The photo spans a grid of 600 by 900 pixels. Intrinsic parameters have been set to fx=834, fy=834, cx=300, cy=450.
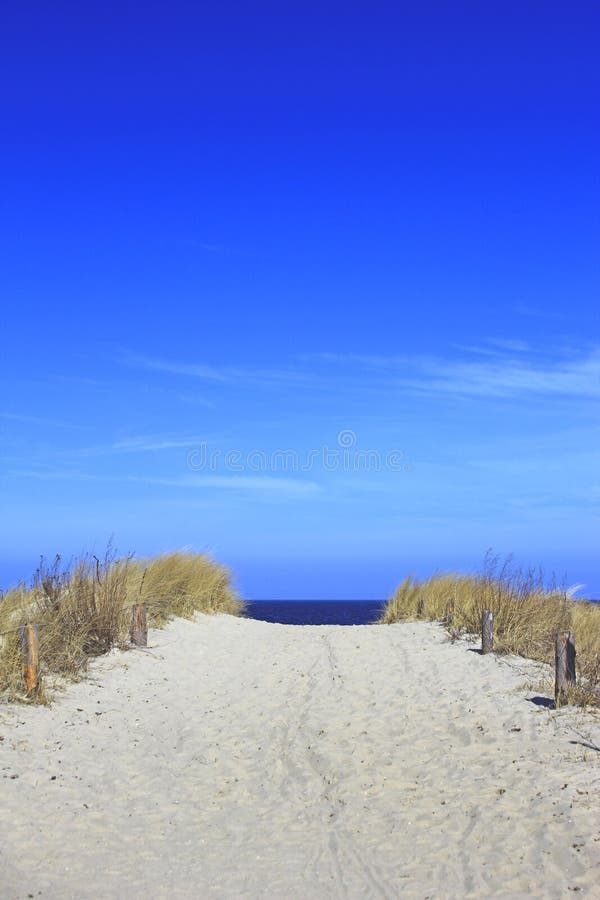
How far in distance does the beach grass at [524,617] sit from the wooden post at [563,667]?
111mm

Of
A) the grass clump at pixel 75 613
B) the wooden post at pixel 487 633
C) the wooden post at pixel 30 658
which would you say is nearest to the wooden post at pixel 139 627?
the grass clump at pixel 75 613

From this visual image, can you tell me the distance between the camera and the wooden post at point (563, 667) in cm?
896

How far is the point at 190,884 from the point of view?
17.7 ft

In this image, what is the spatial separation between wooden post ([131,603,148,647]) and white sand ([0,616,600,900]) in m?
1.06

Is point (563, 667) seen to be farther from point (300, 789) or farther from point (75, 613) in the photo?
point (75, 613)

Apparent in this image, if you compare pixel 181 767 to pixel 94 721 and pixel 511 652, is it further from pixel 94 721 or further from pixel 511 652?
pixel 511 652

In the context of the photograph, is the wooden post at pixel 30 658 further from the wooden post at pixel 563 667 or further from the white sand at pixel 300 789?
the wooden post at pixel 563 667

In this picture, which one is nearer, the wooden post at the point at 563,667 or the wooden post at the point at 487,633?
the wooden post at the point at 563,667

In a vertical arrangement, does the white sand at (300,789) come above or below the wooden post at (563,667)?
below

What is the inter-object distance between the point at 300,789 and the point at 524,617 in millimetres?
7543

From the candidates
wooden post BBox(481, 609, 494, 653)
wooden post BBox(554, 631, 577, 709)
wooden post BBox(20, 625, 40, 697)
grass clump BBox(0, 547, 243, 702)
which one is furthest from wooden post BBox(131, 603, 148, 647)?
wooden post BBox(554, 631, 577, 709)

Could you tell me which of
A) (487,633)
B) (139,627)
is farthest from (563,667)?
(139,627)

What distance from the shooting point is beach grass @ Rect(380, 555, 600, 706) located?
1107cm

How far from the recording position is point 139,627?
43.7 feet
